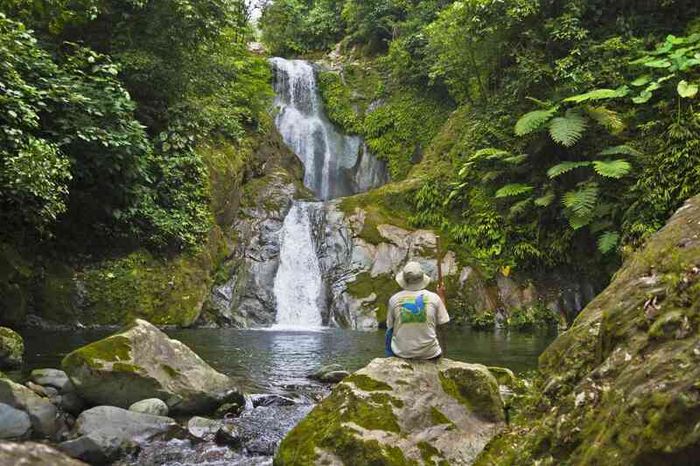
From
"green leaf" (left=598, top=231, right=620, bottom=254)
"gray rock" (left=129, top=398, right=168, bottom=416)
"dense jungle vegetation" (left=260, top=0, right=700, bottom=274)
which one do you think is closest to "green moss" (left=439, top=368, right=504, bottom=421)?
"gray rock" (left=129, top=398, right=168, bottom=416)

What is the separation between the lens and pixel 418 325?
15.4 ft

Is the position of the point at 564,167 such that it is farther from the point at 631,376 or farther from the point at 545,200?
the point at 631,376

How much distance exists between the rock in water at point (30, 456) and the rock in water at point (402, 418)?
2720 mm

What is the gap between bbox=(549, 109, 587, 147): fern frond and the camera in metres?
13.3

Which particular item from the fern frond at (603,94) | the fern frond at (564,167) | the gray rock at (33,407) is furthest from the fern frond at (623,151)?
the gray rock at (33,407)

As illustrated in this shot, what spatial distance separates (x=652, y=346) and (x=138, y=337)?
5433mm

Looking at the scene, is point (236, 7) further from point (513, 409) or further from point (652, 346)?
point (652, 346)

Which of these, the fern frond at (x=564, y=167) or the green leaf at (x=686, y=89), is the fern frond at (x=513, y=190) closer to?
the fern frond at (x=564, y=167)

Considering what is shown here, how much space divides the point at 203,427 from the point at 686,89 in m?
11.8

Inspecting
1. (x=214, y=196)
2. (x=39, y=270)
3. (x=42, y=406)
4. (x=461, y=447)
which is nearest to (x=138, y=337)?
(x=42, y=406)

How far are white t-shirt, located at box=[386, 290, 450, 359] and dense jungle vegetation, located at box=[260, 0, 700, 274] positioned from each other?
27.8 feet

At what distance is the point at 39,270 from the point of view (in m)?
11.7

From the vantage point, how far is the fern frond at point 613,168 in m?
12.3

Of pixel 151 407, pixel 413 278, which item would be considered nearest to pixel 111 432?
pixel 151 407
